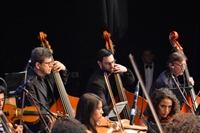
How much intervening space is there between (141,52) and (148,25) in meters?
0.43

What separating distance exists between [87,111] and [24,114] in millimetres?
734

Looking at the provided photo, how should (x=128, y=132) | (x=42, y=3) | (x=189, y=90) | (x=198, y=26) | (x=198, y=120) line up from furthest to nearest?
1. (x=198, y=26)
2. (x=42, y=3)
3. (x=189, y=90)
4. (x=128, y=132)
5. (x=198, y=120)

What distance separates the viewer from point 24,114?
4.15 meters

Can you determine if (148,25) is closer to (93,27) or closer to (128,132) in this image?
(93,27)

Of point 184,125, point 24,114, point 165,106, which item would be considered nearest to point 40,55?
point 24,114

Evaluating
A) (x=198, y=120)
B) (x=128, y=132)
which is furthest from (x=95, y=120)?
(x=198, y=120)

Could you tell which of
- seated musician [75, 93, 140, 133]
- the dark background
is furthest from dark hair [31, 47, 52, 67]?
the dark background

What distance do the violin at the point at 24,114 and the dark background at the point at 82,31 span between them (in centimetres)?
219

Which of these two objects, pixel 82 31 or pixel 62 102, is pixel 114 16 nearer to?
pixel 82 31

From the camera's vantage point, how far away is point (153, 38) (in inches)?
295

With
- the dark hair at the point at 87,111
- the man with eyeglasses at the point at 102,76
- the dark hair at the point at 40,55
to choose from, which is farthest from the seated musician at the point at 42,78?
the dark hair at the point at 87,111

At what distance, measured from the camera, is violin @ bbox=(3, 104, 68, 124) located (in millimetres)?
4061

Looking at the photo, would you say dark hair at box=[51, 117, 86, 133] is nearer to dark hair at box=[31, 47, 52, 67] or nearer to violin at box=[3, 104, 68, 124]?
violin at box=[3, 104, 68, 124]

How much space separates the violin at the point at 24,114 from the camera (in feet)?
13.3
